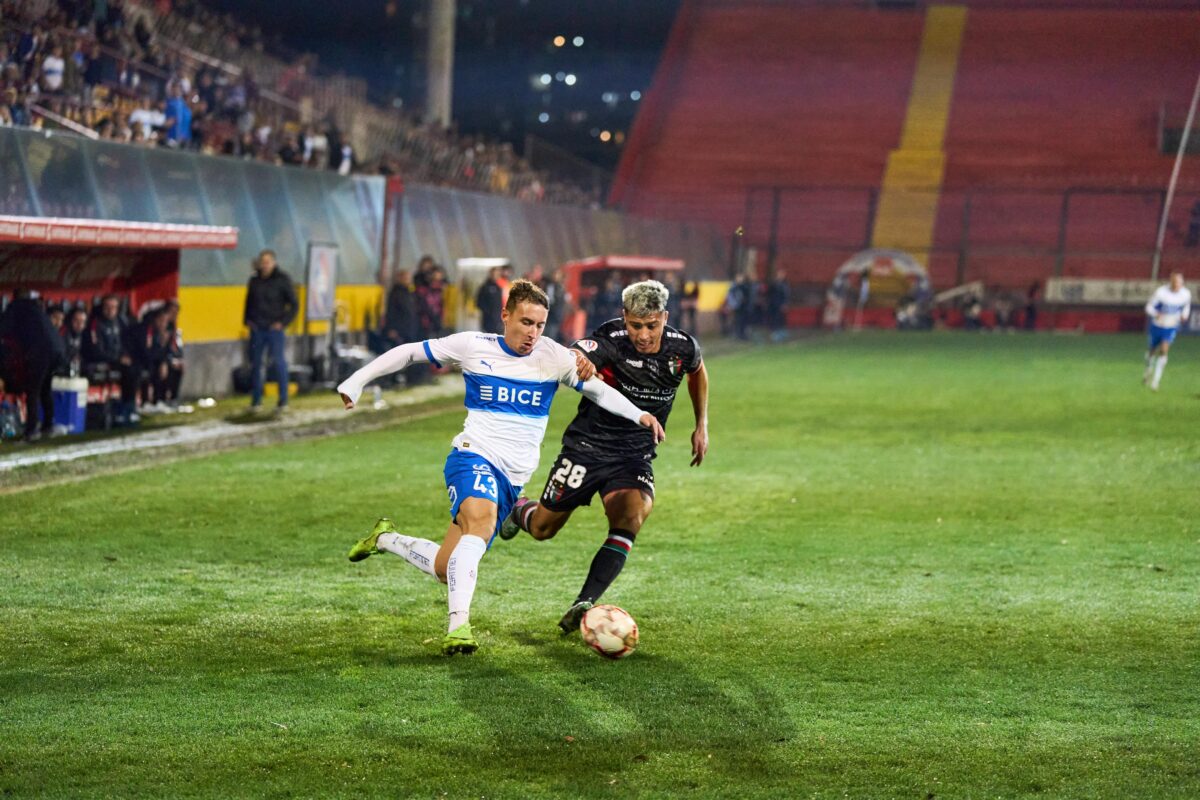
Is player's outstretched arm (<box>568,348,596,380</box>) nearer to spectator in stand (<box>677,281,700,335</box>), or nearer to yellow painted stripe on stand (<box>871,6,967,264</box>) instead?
spectator in stand (<box>677,281,700,335</box>)

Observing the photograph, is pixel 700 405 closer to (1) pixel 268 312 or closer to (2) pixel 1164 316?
(1) pixel 268 312

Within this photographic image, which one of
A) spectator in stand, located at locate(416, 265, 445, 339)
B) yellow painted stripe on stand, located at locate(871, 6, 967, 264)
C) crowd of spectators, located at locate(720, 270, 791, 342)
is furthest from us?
yellow painted stripe on stand, located at locate(871, 6, 967, 264)

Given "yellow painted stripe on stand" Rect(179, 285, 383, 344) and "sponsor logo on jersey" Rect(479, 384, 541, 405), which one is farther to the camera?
"yellow painted stripe on stand" Rect(179, 285, 383, 344)

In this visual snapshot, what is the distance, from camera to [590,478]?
8078 millimetres

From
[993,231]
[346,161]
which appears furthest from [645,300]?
[993,231]

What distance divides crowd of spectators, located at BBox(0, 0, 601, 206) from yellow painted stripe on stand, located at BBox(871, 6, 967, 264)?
19785mm

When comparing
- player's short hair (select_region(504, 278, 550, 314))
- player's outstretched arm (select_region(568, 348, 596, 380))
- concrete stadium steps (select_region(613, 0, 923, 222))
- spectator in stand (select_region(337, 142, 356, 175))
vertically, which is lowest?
player's outstretched arm (select_region(568, 348, 596, 380))

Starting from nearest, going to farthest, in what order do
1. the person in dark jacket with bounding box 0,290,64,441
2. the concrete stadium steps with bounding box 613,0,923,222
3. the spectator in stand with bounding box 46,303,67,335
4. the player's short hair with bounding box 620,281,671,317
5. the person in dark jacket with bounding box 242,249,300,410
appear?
the player's short hair with bounding box 620,281,671,317, the person in dark jacket with bounding box 0,290,64,441, the spectator in stand with bounding box 46,303,67,335, the person in dark jacket with bounding box 242,249,300,410, the concrete stadium steps with bounding box 613,0,923,222

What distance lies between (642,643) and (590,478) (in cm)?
98

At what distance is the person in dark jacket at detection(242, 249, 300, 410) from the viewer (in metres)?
18.5

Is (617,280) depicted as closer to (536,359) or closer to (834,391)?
(834,391)

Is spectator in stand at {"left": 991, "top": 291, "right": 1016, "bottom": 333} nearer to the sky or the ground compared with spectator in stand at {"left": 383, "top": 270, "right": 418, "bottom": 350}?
nearer to the ground

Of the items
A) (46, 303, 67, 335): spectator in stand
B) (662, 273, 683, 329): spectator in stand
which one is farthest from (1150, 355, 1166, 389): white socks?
(46, 303, 67, 335): spectator in stand

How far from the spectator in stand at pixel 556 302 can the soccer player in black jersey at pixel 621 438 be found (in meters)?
20.4
